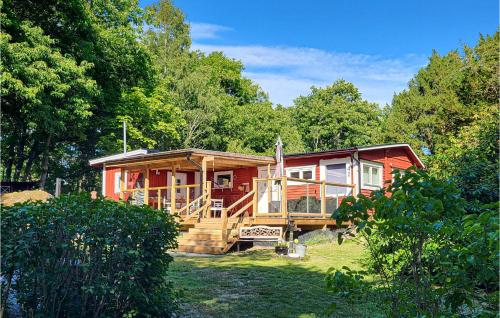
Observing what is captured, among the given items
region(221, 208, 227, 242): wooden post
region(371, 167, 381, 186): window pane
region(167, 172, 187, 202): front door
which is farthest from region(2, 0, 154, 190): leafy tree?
region(371, 167, 381, 186): window pane

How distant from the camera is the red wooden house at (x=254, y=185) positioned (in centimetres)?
1275

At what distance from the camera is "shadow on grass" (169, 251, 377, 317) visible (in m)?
5.60

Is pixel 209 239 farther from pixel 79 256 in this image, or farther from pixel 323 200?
pixel 79 256

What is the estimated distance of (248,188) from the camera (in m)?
18.3

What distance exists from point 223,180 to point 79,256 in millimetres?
15412

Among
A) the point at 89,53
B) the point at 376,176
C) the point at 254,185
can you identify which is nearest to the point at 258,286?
the point at 254,185

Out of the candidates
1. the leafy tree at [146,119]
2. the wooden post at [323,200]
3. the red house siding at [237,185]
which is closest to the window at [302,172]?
the red house siding at [237,185]

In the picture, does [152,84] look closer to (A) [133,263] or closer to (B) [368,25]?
(B) [368,25]

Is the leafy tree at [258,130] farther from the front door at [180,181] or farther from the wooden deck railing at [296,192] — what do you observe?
the wooden deck railing at [296,192]

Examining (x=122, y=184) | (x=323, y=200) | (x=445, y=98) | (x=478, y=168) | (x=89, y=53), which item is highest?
(x=89, y=53)

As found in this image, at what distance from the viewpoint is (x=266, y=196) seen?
57.1 ft

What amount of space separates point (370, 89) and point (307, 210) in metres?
30.8

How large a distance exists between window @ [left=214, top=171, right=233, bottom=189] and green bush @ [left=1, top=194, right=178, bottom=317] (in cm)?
1457

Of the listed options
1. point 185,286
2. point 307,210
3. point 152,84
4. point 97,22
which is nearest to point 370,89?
point 152,84
